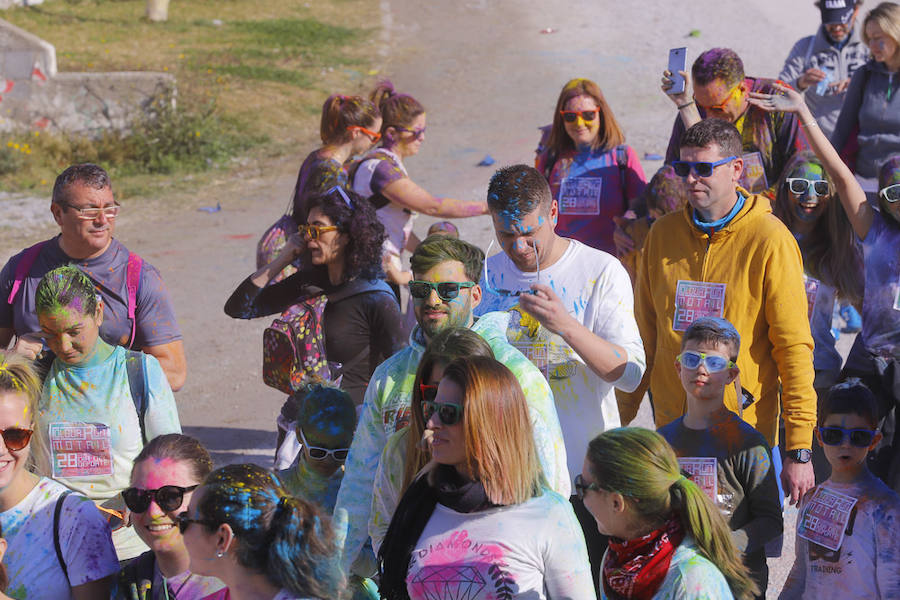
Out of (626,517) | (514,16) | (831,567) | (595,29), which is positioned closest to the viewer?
(626,517)

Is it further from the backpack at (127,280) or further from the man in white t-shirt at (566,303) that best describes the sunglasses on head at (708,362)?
the backpack at (127,280)

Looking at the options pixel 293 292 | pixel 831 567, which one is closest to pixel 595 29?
pixel 293 292

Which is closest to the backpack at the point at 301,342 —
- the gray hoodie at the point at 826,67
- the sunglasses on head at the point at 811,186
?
the sunglasses on head at the point at 811,186

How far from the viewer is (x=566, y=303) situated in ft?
12.7

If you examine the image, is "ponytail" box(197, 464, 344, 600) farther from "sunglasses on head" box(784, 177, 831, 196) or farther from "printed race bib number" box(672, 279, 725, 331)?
"sunglasses on head" box(784, 177, 831, 196)

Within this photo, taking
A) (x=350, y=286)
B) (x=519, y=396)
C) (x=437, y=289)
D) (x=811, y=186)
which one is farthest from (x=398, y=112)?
(x=519, y=396)

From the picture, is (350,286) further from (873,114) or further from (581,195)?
(873,114)

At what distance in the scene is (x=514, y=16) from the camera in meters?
18.9

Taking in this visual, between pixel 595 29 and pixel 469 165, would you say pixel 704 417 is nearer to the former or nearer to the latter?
pixel 469 165

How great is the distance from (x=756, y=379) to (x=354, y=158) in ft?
10.4

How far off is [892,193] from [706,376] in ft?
4.33

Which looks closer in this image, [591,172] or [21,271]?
[21,271]

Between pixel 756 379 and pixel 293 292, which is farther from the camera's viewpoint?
pixel 293 292

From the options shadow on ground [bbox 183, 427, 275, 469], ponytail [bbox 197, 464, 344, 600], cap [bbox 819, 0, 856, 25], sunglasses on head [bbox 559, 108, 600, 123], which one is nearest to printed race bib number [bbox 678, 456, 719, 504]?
ponytail [bbox 197, 464, 344, 600]
